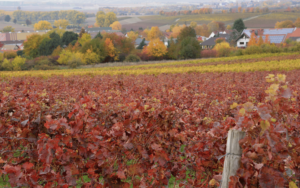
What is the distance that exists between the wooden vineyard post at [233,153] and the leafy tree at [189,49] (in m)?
53.9

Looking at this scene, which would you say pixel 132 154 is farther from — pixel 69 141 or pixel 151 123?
pixel 69 141

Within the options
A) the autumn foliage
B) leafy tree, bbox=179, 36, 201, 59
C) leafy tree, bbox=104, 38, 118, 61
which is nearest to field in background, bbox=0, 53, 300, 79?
the autumn foliage

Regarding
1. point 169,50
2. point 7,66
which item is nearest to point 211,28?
point 169,50

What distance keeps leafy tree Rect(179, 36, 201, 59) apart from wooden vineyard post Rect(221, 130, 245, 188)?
177 ft

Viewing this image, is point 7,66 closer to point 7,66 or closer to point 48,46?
point 7,66

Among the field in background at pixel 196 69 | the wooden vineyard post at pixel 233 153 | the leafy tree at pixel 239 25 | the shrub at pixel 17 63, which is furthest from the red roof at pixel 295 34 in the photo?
the wooden vineyard post at pixel 233 153

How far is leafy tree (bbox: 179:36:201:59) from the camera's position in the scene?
5488 cm

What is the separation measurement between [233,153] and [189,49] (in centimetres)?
5403

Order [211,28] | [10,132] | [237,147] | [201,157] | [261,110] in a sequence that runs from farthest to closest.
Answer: [211,28], [10,132], [201,157], [237,147], [261,110]

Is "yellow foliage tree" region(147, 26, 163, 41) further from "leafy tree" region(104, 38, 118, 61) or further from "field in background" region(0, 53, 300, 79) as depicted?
"field in background" region(0, 53, 300, 79)

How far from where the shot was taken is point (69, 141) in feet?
9.35

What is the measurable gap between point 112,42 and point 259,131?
62557mm

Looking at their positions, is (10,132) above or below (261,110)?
below

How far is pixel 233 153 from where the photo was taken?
2.05 metres
